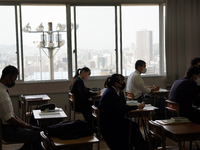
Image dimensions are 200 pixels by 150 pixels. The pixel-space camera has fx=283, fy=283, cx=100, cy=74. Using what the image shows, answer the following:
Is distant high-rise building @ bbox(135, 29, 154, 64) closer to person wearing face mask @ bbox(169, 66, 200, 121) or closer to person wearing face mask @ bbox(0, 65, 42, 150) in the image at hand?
person wearing face mask @ bbox(169, 66, 200, 121)

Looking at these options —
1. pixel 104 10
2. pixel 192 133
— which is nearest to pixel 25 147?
pixel 192 133

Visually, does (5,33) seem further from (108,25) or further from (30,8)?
(108,25)

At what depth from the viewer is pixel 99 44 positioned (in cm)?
725

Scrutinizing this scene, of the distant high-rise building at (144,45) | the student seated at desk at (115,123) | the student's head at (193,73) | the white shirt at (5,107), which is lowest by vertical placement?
the student seated at desk at (115,123)

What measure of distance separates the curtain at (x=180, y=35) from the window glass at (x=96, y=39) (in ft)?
4.75

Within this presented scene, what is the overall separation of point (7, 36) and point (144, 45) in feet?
11.5

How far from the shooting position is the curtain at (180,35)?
7305mm

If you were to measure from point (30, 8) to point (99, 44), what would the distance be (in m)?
1.91

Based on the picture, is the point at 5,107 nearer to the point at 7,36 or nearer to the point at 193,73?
the point at 193,73

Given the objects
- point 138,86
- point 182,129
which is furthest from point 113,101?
point 138,86

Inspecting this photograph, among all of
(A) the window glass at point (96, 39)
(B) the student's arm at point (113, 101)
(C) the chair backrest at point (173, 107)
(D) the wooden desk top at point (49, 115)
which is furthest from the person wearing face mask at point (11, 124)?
(A) the window glass at point (96, 39)

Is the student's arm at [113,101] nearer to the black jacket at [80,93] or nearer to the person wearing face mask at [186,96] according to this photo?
the person wearing face mask at [186,96]

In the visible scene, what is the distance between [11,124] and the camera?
3.34 meters

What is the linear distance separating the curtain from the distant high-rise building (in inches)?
18.1
